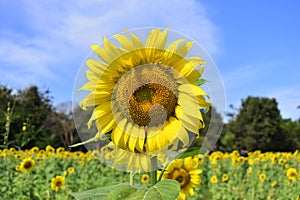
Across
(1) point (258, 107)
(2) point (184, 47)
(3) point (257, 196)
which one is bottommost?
(3) point (257, 196)

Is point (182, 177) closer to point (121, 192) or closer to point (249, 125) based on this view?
point (121, 192)

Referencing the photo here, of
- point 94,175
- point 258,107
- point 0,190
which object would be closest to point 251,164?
point 94,175

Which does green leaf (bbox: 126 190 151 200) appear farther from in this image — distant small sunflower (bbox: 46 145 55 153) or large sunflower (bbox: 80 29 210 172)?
distant small sunflower (bbox: 46 145 55 153)

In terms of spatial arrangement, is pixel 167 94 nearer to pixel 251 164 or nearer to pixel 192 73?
pixel 192 73

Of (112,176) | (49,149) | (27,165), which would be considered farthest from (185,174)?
(49,149)

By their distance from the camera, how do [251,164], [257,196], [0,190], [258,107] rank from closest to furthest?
[0,190]
[257,196]
[251,164]
[258,107]

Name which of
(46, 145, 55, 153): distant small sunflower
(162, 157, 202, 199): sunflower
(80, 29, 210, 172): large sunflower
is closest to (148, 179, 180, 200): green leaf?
(80, 29, 210, 172): large sunflower

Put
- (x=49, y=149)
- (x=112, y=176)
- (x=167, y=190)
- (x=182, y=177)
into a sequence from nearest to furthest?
1. (x=167, y=190)
2. (x=182, y=177)
3. (x=112, y=176)
4. (x=49, y=149)
